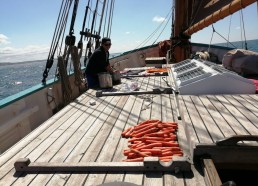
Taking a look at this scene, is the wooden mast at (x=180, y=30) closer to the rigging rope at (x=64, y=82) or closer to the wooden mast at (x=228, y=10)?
the wooden mast at (x=228, y=10)

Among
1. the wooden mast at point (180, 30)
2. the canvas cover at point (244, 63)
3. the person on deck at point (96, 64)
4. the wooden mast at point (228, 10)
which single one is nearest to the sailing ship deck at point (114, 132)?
the wooden mast at point (228, 10)

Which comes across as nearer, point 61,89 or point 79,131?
point 79,131

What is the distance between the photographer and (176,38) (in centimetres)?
1080

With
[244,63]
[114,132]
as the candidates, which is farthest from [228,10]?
[114,132]

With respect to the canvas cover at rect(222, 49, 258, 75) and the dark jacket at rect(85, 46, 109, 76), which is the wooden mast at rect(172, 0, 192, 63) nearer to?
the canvas cover at rect(222, 49, 258, 75)

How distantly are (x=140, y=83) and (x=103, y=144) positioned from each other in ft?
12.8

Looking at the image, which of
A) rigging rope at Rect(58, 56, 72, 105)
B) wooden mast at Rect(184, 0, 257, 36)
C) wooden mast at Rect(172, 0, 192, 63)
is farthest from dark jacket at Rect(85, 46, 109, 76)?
wooden mast at Rect(172, 0, 192, 63)

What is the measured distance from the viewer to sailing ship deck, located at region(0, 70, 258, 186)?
258 centimetres

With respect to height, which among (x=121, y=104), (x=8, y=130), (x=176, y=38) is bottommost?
(x=8, y=130)

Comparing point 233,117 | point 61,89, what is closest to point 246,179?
point 233,117

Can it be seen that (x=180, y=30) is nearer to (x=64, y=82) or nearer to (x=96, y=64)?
(x=96, y=64)

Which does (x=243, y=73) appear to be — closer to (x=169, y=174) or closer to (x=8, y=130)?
(x=169, y=174)

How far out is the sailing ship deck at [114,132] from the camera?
2.58m

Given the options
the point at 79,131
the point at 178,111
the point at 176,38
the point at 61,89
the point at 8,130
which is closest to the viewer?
the point at 79,131
